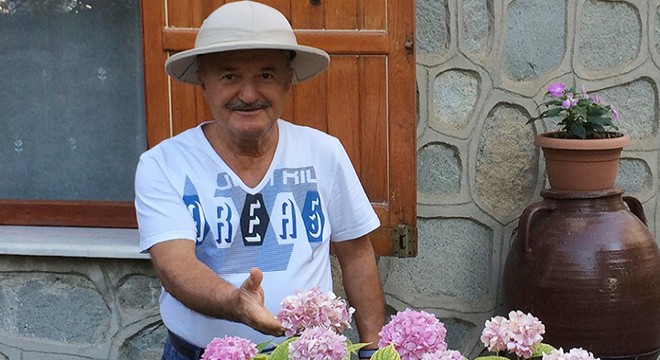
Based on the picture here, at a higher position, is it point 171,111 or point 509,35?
point 509,35

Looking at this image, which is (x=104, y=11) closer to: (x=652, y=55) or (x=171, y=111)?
(x=171, y=111)

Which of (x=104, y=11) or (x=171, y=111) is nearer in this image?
(x=171, y=111)

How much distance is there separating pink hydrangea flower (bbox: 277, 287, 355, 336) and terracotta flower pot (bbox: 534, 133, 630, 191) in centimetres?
177

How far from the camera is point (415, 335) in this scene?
148 cm

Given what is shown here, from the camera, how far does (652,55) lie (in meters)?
3.33

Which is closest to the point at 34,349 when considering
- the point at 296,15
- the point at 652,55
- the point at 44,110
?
the point at 44,110

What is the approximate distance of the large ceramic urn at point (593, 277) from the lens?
301 centimetres

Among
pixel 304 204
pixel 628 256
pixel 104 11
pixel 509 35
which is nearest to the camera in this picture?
pixel 304 204

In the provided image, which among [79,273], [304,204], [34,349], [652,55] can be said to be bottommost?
[34,349]

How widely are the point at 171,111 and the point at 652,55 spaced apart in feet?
5.12

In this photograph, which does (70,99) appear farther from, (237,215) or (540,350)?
(540,350)

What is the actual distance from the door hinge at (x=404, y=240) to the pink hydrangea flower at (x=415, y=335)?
165 cm

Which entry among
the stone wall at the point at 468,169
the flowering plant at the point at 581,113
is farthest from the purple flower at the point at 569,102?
the stone wall at the point at 468,169

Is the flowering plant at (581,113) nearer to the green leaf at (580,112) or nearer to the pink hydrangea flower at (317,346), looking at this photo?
the green leaf at (580,112)
